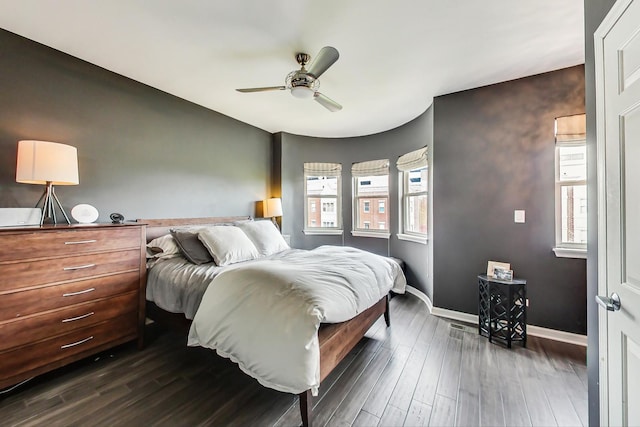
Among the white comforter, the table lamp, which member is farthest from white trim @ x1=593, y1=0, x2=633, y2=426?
the table lamp

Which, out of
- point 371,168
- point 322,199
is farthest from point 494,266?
point 322,199

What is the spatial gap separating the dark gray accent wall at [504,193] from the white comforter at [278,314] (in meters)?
1.48

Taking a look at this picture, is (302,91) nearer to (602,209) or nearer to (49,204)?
(602,209)

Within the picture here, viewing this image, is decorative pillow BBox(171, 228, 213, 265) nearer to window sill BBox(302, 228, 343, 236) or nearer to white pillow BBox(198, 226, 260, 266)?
white pillow BBox(198, 226, 260, 266)

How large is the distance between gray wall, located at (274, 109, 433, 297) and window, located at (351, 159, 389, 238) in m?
0.10

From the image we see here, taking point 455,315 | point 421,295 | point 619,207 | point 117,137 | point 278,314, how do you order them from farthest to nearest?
point 421,295 → point 455,315 → point 117,137 → point 278,314 → point 619,207

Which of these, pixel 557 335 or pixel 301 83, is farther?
pixel 557 335

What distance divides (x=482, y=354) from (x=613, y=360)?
133 cm

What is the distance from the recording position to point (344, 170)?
186 inches

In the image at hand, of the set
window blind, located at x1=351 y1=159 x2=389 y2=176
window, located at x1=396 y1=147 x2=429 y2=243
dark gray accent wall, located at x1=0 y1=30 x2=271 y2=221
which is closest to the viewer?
dark gray accent wall, located at x1=0 y1=30 x2=271 y2=221

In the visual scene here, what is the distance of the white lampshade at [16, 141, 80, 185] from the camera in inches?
71.9

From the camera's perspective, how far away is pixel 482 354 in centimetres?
216

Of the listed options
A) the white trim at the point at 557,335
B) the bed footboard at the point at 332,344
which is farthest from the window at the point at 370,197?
the bed footboard at the point at 332,344

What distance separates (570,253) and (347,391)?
240cm
